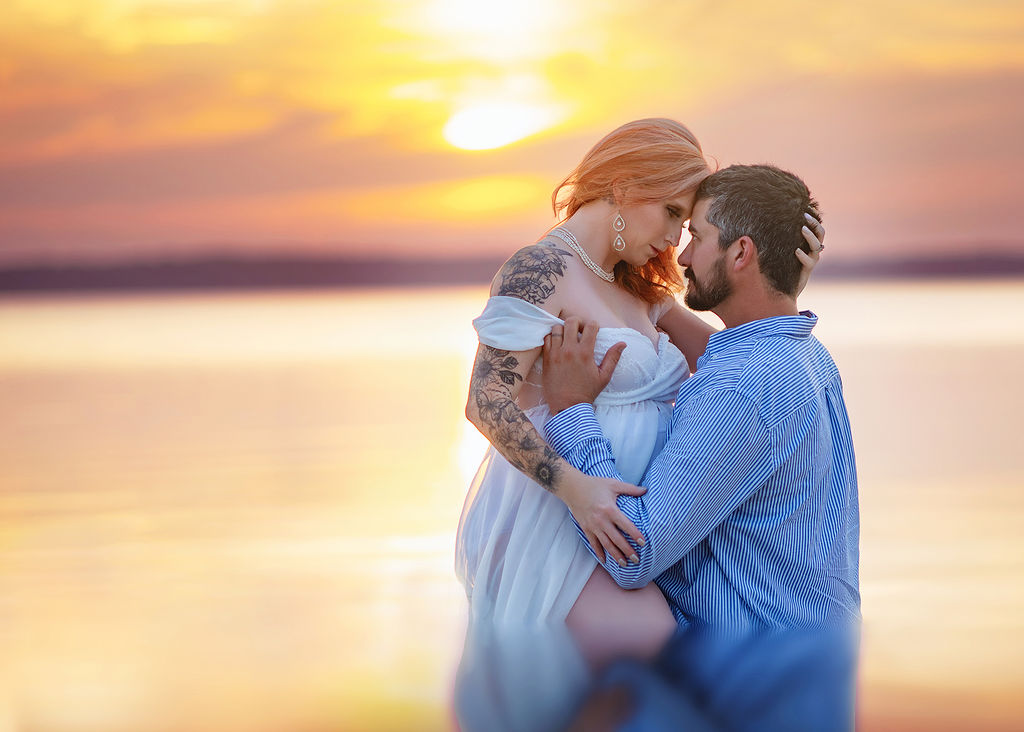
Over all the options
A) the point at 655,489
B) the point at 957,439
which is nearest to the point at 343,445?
the point at 957,439

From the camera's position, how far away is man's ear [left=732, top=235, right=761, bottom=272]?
2.38 metres

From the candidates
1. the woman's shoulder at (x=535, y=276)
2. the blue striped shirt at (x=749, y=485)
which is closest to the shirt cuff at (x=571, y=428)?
the blue striped shirt at (x=749, y=485)

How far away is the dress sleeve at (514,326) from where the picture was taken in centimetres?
250

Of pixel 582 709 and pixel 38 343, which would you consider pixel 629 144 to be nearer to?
pixel 582 709

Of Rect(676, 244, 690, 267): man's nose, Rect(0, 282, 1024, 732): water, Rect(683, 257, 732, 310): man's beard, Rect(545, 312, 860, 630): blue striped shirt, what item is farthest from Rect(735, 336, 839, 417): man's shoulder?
Rect(0, 282, 1024, 732): water

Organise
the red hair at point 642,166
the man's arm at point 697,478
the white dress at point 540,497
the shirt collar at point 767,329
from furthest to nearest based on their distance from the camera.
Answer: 1. the red hair at point 642,166
2. the white dress at point 540,497
3. the shirt collar at point 767,329
4. the man's arm at point 697,478

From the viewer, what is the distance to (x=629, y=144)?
2.63 m

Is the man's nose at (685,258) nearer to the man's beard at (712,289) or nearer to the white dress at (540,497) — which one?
the man's beard at (712,289)

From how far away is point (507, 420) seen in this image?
2441 mm

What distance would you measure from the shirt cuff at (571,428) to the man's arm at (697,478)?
0.35 ft

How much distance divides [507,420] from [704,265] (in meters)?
0.53

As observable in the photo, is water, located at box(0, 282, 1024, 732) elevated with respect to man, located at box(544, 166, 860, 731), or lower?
lower

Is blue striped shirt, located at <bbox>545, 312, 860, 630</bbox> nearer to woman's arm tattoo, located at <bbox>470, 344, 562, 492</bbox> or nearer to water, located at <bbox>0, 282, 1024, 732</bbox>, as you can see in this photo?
woman's arm tattoo, located at <bbox>470, 344, 562, 492</bbox>

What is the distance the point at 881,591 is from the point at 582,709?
1.53m
